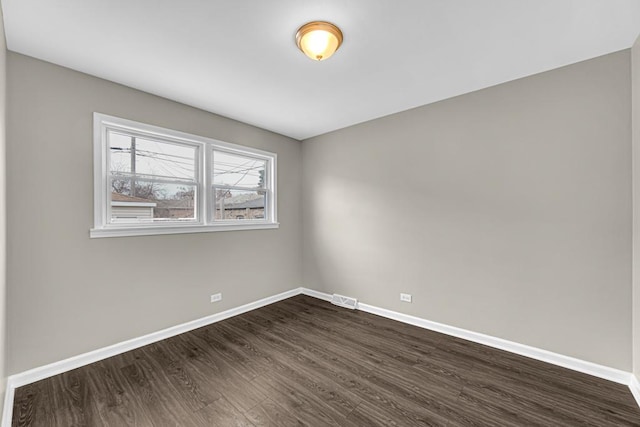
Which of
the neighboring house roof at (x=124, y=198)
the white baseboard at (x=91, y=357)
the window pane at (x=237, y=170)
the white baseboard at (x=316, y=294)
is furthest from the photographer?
the white baseboard at (x=316, y=294)

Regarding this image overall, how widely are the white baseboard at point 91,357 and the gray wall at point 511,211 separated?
6.23ft

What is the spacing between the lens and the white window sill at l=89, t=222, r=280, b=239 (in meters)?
2.45

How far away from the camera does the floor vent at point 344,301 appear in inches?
146

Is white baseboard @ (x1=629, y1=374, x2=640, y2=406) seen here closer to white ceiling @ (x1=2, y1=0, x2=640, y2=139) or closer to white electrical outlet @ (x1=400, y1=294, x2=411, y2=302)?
white electrical outlet @ (x1=400, y1=294, x2=411, y2=302)

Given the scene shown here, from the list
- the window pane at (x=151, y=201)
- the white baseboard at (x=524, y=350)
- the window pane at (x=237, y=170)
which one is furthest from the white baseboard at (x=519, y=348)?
the window pane at (x=151, y=201)

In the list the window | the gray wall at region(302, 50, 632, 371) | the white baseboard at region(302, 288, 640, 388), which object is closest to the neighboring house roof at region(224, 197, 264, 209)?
the window

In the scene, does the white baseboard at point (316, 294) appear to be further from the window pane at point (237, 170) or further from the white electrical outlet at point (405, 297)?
the window pane at point (237, 170)

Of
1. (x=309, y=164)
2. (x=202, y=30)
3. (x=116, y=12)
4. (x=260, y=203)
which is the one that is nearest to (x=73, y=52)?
(x=116, y=12)

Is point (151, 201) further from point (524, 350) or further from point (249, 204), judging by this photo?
point (524, 350)

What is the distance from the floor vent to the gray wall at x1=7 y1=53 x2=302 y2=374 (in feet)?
5.87

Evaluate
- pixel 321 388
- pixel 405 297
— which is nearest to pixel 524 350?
pixel 405 297

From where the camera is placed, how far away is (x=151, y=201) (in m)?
2.86

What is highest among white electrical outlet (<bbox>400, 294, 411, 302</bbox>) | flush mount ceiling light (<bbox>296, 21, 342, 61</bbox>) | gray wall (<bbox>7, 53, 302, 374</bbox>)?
flush mount ceiling light (<bbox>296, 21, 342, 61</bbox>)

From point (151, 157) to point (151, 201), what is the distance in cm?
48
